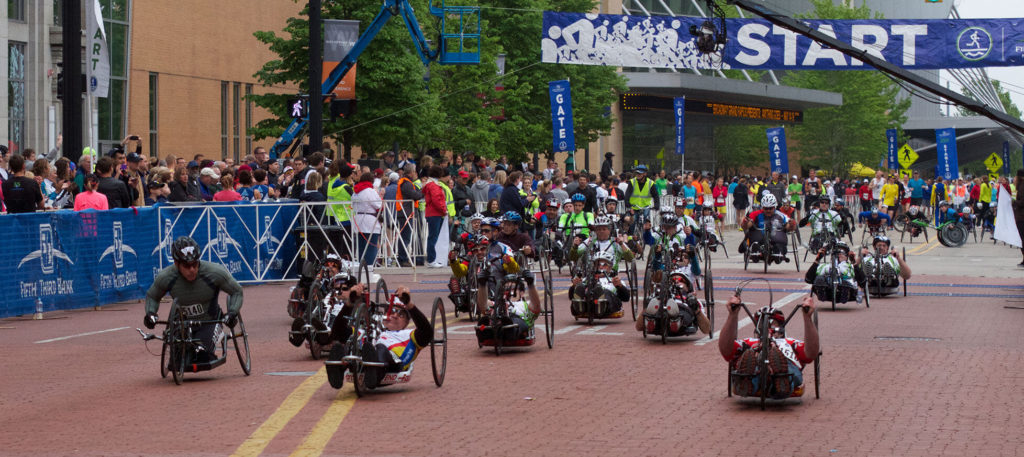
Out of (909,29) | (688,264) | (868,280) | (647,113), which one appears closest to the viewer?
(688,264)

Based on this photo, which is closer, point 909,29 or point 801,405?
point 801,405

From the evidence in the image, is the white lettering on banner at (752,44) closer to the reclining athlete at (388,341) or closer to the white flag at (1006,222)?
the white flag at (1006,222)

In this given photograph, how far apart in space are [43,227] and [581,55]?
49.0 feet

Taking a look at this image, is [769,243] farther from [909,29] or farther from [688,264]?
[688,264]

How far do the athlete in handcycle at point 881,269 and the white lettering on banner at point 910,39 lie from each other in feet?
29.8

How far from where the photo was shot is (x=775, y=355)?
1093 centimetres

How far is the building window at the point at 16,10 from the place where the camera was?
3500 cm

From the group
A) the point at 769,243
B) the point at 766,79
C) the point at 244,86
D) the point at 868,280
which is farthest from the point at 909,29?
the point at 766,79

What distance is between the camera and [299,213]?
23.4 metres

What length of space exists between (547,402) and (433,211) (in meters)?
15.0

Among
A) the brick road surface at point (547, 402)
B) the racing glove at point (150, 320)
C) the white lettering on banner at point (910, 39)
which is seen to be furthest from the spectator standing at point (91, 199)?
the white lettering on banner at point (910, 39)

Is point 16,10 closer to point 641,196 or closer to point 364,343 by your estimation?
point 641,196

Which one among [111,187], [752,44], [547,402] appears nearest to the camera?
[547,402]

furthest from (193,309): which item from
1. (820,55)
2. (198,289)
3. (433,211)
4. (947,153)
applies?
(947,153)
